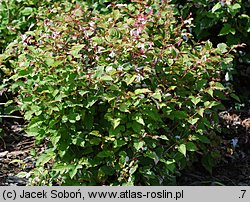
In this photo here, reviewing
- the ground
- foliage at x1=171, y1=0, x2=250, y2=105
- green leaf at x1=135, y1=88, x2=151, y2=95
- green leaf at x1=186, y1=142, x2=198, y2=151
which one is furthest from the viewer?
foliage at x1=171, y1=0, x2=250, y2=105

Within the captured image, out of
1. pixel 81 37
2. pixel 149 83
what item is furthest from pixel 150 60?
pixel 81 37

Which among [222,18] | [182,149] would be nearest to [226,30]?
[222,18]

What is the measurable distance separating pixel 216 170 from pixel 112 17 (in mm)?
1209

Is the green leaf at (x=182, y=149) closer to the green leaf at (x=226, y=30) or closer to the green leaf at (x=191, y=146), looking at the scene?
the green leaf at (x=191, y=146)

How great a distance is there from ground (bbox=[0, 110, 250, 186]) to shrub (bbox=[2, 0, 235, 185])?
0.84ft

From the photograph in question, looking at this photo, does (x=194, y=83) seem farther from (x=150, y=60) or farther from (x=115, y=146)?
(x=115, y=146)

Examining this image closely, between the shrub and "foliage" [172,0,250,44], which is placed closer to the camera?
the shrub

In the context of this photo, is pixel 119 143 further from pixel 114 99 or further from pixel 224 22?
pixel 224 22

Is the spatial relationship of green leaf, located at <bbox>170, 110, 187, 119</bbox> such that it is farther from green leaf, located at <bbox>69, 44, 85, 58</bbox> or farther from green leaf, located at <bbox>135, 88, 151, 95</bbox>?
green leaf, located at <bbox>69, 44, 85, 58</bbox>

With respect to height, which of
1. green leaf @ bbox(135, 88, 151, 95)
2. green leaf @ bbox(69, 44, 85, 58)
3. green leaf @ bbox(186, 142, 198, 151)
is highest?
green leaf @ bbox(69, 44, 85, 58)

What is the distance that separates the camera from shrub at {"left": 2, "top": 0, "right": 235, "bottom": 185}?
348 cm

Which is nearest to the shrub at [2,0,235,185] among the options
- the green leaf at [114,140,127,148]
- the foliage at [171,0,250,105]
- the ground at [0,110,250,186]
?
the green leaf at [114,140,127,148]

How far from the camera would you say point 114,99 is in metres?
3.46
